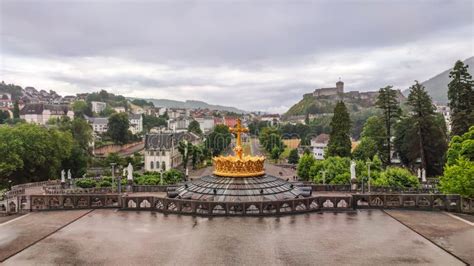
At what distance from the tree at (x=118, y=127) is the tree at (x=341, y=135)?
75578 millimetres

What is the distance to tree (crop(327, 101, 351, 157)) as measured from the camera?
6612cm

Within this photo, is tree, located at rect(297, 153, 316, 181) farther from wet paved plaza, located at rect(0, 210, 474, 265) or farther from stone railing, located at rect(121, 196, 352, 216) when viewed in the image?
wet paved plaza, located at rect(0, 210, 474, 265)

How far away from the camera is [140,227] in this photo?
72.6ft

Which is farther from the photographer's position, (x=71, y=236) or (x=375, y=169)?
(x=375, y=169)

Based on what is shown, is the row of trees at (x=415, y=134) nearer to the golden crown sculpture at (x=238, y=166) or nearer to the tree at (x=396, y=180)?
the tree at (x=396, y=180)

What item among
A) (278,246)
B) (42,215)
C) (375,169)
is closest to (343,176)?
(375,169)

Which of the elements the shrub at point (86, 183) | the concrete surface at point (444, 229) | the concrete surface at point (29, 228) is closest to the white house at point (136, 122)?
the shrub at point (86, 183)

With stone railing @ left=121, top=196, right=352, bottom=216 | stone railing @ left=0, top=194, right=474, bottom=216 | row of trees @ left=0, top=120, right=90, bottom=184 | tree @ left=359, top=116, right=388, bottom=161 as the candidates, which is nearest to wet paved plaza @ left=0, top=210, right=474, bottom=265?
stone railing @ left=121, top=196, right=352, bottom=216

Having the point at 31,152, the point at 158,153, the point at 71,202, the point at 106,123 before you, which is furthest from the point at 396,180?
the point at 106,123

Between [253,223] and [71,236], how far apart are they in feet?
33.1

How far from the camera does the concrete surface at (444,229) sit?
1766 cm

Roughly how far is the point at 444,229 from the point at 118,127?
112m

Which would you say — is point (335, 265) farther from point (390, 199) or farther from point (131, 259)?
point (390, 199)

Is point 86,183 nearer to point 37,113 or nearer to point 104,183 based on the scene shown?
point 104,183
